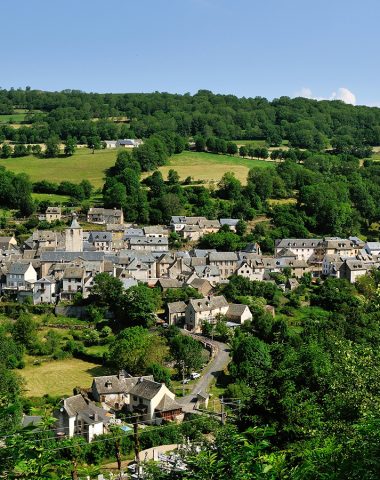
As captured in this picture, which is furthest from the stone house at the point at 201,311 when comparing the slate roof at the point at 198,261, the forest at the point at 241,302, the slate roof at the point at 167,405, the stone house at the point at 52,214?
the stone house at the point at 52,214

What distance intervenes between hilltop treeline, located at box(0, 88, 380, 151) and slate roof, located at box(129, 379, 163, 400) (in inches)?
3512

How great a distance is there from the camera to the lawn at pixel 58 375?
1502 inches

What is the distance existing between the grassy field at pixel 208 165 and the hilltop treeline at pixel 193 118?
643 inches

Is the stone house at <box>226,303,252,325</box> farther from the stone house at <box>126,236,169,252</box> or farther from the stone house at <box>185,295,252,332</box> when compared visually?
the stone house at <box>126,236,169,252</box>

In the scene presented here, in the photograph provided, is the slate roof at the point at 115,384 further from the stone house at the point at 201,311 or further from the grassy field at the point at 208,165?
the grassy field at the point at 208,165

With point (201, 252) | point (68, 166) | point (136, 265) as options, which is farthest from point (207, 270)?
point (68, 166)

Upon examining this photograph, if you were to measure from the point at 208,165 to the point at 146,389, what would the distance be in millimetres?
74002

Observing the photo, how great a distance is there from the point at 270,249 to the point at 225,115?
255 ft

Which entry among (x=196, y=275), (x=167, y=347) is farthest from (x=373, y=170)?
(x=167, y=347)

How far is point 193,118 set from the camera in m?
135

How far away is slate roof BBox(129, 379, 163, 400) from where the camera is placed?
3447 cm

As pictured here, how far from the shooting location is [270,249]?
235ft

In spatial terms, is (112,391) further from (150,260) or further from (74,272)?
(150,260)

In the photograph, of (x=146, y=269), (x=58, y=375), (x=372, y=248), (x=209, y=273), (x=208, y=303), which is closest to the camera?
(x=58, y=375)
